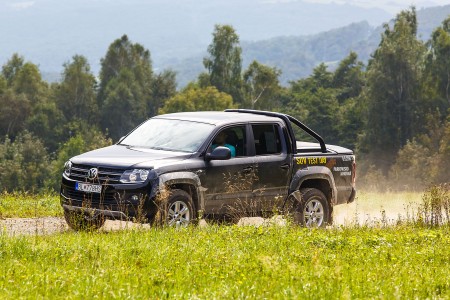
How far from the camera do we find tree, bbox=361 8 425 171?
3558 inches

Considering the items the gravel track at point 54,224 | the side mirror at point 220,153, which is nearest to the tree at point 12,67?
the gravel track at point 54,224

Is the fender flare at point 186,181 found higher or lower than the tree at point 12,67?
lower

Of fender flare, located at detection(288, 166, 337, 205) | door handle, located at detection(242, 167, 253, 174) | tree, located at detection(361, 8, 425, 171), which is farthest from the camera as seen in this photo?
tree, located at detection(361, 8, 425, 171)

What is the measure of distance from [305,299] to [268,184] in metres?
6.55

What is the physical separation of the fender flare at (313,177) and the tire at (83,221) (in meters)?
3.17

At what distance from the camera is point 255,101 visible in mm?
105812

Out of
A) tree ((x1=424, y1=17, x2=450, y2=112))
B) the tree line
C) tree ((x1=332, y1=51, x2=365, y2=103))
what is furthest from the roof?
tree ((x1=332, y1=51, x2=365, y2=103))

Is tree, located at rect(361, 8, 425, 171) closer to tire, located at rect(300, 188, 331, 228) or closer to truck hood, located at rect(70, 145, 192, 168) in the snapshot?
tire, located at rect(300, 188, 331, 228)

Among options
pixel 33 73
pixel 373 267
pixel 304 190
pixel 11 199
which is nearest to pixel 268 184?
pixel 304 190

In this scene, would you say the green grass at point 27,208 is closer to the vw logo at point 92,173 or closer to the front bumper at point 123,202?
the vw logo at point 92,173

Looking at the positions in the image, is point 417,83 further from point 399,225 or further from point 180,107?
point 399,225

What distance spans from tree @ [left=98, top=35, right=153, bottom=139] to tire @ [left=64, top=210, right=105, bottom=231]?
114 metres

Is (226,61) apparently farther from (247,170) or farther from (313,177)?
(247,170)

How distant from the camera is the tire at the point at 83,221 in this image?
38.0 ft
